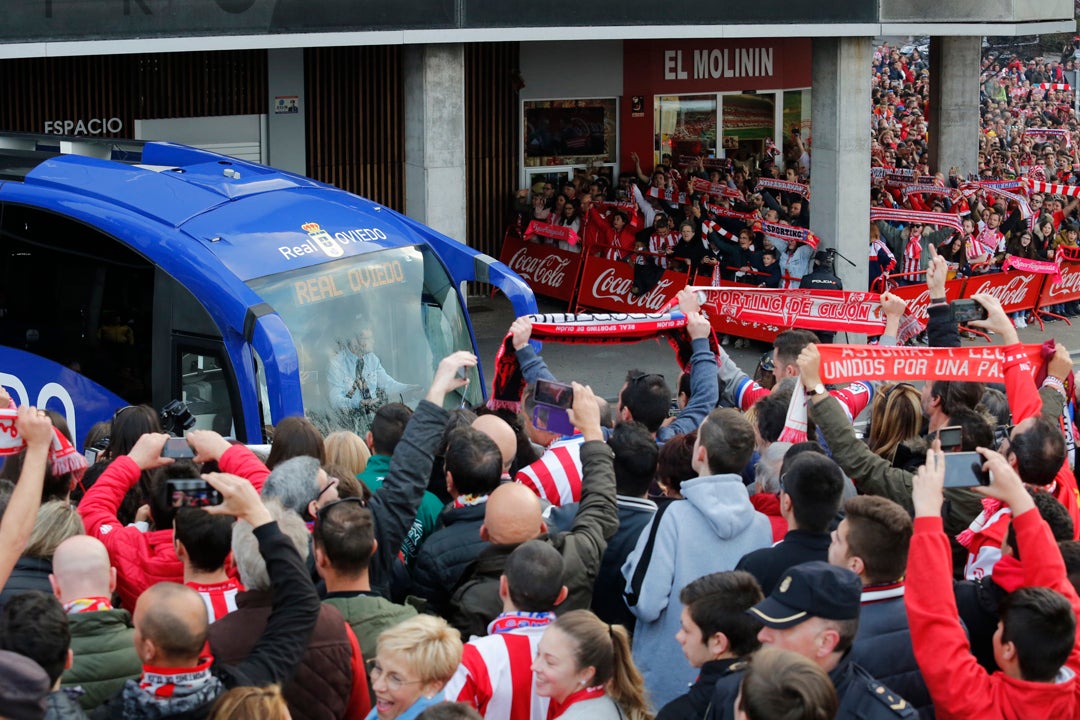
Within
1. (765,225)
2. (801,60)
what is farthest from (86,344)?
(801,60)

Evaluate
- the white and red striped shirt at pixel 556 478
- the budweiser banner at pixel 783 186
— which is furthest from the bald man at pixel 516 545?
the budweiser banner at pixel 783 186

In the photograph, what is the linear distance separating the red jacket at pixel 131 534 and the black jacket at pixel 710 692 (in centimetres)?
207

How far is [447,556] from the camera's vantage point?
6074 mm

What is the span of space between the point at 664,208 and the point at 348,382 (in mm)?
11532

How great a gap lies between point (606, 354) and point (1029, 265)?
20.2 ft

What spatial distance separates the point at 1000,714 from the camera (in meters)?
4.71

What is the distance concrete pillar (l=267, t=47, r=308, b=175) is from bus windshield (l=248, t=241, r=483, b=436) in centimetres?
918

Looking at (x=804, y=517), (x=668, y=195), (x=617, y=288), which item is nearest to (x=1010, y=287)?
(x=668, y=195)

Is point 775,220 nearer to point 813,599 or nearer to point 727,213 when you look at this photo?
point 727,213

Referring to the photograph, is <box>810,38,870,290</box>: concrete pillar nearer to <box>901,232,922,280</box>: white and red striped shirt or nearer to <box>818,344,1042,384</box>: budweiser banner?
<box>901,232,922,280</box>: white and red striped shirt

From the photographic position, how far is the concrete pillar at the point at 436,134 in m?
16.1

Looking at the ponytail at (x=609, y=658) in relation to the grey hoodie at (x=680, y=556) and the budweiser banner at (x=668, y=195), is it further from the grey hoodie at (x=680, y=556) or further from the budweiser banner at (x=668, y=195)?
the budweiser banner at (x=668, y=195)

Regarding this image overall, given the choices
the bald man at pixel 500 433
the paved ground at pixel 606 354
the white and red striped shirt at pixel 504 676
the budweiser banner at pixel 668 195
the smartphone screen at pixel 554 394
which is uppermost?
the budweiser banner at pixel 668 195

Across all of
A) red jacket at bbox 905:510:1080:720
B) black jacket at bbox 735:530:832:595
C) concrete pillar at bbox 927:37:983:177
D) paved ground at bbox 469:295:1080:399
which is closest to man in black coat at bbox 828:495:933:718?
red jacket at bbox 905:510:1080:720
